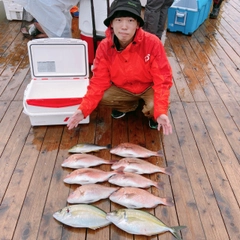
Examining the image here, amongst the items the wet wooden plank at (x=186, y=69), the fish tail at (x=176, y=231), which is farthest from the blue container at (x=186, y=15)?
the fish tail at (x=176, y=231)

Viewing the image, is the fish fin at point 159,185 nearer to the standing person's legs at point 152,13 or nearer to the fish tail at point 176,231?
the fish tail at point 176,231

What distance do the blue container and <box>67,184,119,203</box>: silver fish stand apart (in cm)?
364

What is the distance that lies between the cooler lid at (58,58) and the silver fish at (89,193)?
1.30 meters

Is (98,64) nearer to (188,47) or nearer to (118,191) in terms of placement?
(118,191)

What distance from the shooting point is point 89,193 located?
1.90 m

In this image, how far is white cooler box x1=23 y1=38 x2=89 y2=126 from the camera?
250 centimetres

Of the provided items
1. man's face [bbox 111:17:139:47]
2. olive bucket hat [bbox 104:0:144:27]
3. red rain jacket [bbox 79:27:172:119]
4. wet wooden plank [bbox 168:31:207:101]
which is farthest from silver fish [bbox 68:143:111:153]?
wet wooden plank [bbox 168:31:207:101]

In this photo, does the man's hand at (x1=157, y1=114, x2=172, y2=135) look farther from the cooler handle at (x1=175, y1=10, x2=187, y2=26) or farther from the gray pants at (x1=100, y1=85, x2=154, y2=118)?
the cooler handle at (x1=175, y1=10, x2=187, y2=26)

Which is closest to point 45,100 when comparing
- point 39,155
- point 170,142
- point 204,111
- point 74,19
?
point 39,155

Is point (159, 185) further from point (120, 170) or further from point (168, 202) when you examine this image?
point (120, 170)

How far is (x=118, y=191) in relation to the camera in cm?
193

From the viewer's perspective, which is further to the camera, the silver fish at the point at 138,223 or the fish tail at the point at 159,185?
the fish tail at the point at 159,185

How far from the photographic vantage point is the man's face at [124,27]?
6.60 ft

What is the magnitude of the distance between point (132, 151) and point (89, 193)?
0.55m
